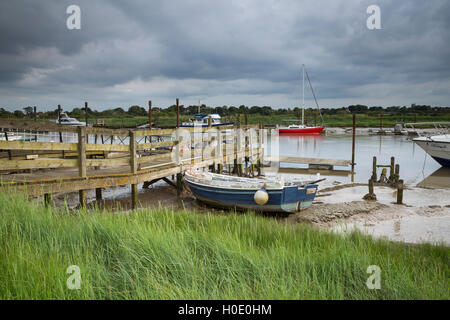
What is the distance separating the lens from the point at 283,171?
22062 millimetres

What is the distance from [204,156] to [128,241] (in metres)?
10.5

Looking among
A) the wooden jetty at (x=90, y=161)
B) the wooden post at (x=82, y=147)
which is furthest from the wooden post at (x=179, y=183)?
the wooden post at (x=82, y=147)

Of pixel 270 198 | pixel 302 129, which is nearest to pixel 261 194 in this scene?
pixel 270 198

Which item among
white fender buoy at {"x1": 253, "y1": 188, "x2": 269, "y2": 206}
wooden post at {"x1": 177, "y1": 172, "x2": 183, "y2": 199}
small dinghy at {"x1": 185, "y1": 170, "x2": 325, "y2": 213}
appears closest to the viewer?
white fender buoy at {"x1": 253, "y1": 188, "x2": 269, "y2": 206}

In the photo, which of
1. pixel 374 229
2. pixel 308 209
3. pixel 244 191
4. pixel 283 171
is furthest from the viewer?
pixel 283 171

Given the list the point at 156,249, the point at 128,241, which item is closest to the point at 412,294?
the point at 156,249

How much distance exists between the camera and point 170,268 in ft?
11.9

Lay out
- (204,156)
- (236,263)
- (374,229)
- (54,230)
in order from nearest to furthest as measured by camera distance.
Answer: (236,263)
(54,230)
(374,229)
(204,156)

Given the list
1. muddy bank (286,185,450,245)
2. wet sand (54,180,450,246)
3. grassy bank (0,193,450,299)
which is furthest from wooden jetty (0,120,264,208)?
muddy bank (286,185,450,245)

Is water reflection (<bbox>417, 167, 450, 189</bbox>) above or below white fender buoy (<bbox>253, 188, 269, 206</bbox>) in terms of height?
below

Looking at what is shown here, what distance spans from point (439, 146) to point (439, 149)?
20 centimetres

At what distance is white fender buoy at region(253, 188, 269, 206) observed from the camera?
953cm

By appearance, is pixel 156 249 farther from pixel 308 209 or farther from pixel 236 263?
pixel 308 209

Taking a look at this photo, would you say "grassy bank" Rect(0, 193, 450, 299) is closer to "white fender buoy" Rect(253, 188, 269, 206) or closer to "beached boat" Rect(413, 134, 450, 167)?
"white fender buoy" Rect(253, 188, 269, 206)
